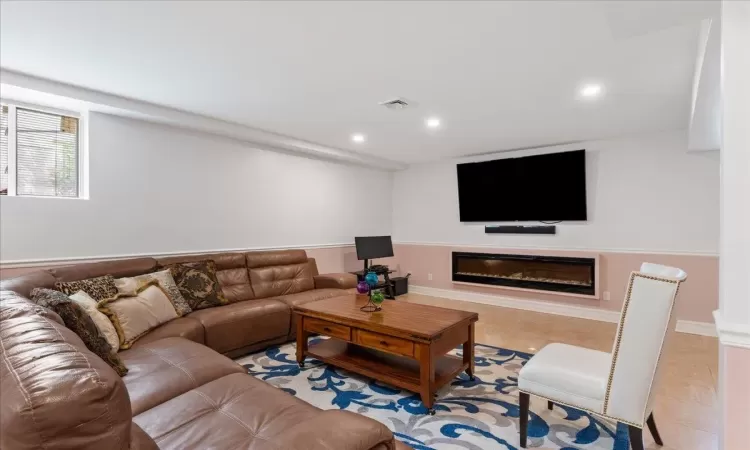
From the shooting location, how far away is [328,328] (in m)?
3.06

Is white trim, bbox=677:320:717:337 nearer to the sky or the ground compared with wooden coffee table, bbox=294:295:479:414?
nearer to the ground

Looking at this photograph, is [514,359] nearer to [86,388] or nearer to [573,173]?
[573,173]

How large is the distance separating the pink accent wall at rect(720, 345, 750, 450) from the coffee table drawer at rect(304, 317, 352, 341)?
2.12m

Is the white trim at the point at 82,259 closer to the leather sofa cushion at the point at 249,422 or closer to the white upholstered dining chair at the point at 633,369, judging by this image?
the leather sofa cushion at the point at 249,422

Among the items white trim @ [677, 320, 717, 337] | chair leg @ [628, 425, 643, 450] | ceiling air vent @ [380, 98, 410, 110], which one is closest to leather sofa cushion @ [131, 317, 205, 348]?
ceiling air vent @ [380, 98, 410, 110]

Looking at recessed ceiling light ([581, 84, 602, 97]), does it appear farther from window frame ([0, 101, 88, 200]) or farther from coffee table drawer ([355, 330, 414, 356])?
window frame ([0, 101, 88, 200])

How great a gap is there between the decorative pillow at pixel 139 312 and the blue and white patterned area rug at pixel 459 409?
830 millimetres

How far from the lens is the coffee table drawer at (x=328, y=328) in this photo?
2.94 metres

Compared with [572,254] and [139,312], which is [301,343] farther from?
[572,254]

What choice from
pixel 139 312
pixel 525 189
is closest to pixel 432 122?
pixel 525 189

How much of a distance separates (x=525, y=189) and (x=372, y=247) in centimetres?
245

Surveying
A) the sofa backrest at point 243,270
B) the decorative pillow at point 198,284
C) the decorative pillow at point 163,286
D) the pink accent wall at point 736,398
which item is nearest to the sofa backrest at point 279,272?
the sofa backrest at point 243,270

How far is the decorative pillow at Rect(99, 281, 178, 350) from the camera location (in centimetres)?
255

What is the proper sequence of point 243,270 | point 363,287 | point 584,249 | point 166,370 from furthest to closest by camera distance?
point 584,249
point 243,270
point 363,287
point 166,370
